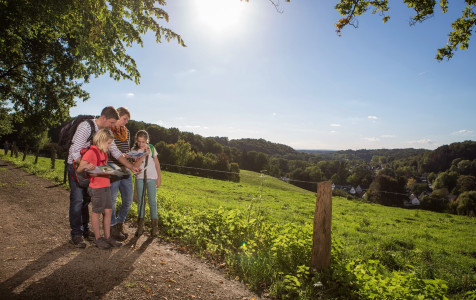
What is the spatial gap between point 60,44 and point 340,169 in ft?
427

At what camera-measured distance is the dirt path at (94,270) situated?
305 centimetres

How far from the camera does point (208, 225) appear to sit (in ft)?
19.0

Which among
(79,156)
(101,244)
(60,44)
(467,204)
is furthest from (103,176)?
(467,204)

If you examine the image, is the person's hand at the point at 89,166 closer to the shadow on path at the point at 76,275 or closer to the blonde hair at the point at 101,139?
the blonde hair at the point at 101,139

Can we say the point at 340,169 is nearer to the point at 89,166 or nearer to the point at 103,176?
the point at 103,176

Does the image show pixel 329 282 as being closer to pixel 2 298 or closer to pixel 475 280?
pixel 2 298

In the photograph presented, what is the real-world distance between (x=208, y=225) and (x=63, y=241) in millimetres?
2909

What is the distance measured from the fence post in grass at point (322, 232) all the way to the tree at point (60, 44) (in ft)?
15.1

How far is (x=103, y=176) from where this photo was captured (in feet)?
14.1

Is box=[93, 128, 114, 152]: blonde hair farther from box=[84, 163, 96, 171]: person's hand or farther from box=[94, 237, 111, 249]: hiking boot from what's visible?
box=[94, 237, 111, 249]: hiking boot

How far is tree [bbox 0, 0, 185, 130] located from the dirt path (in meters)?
3.98

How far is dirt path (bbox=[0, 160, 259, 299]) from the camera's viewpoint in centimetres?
305

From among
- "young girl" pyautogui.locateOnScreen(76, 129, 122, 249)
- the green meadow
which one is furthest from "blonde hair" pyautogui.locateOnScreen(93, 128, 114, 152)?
the green meadow

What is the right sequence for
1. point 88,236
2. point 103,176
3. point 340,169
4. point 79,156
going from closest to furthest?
1. point 79,156
2. point 103,176
3. point 88,236
4. point 340,169
